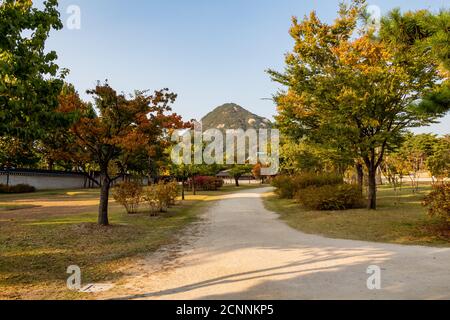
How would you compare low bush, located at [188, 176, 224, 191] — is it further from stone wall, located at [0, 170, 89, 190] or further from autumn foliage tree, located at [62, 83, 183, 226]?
autumn foliage tree, located at [62, 83, 183, 226]

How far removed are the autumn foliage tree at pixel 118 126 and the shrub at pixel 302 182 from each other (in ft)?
44.4

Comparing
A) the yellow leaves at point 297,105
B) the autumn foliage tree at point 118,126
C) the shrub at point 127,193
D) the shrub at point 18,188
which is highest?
the yellow leaves at point 297,105

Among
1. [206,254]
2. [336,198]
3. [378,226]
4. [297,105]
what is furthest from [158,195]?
[378,226]

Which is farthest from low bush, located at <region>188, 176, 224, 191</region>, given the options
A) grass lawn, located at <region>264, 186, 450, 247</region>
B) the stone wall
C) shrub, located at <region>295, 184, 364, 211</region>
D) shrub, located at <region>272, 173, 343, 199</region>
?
grass lawn, located at <region>264, 186, 450, 247</region>

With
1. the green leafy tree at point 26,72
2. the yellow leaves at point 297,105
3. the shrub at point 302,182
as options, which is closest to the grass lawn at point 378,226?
the yellow leaves at point 297,105

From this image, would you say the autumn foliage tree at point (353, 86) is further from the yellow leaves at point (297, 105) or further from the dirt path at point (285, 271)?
the dirt path at point (285, 271)

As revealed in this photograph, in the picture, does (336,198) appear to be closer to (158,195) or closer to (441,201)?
(441,201)

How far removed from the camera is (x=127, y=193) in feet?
56.2

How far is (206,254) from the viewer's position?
8.40 metres

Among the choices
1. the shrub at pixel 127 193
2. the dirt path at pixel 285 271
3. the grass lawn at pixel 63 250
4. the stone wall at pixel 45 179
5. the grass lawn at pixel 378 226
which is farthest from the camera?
the stone wall at pixel 45 179

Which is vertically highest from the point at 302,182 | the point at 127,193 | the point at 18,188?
the point at 302,182

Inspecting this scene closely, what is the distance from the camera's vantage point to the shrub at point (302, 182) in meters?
23.1

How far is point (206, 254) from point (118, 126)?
22.2 ft
